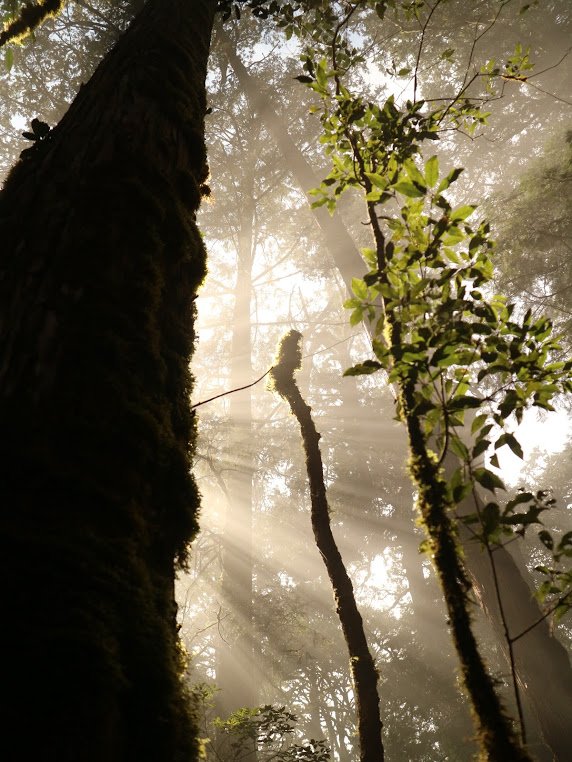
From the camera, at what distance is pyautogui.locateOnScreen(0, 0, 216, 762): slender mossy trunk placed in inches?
25.2

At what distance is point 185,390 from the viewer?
137 centimetres

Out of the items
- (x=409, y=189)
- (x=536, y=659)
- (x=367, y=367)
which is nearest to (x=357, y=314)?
(x=367, y=367)

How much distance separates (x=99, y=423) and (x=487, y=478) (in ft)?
4.12

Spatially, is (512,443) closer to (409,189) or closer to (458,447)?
(458,447)

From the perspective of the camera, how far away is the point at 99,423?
3.03 ft

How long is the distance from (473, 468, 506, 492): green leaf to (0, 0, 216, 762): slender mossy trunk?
35.9 inches

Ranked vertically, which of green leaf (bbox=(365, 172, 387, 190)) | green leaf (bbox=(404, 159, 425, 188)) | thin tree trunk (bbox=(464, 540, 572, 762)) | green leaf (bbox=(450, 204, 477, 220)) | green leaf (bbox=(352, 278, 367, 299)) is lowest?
thin tree trunk (bbox=(464, 540, 572, 762))

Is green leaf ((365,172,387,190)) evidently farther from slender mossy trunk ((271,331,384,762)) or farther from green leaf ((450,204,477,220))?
slender mossy trunk ((271,331,384,762))

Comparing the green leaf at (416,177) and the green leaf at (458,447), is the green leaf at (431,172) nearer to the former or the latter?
the green leaf at (416,177)

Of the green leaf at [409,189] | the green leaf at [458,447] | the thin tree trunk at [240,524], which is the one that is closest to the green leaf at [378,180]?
the green leaf at [409,189]

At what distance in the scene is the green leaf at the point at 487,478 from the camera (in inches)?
57.7

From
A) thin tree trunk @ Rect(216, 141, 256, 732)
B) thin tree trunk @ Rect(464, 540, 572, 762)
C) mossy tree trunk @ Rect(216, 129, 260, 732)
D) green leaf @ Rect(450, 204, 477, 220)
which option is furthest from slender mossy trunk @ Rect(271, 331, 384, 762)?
thin tree trunk @ Rect(216, 141, 256, 732)

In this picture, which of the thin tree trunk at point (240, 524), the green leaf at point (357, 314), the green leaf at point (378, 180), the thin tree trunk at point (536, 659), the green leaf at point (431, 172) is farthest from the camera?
the thin tree trunk at point (240, 524)

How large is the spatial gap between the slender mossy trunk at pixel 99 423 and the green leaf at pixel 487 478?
0.91 m
